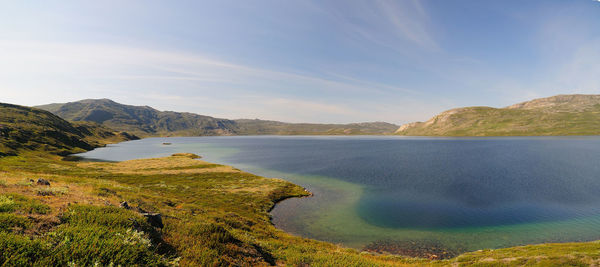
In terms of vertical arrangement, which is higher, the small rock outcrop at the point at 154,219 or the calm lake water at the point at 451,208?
the small rock outcrop at the point at 154,219

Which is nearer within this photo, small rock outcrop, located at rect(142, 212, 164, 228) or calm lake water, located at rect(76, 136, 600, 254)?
small rock outcrop, located at rect(142, 212, 164, 228)

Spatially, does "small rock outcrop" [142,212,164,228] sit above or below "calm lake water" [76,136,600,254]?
above

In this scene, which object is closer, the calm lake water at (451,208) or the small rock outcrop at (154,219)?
the small rock outcrop at (154,219)

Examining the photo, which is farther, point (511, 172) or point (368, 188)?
point (511, 172)

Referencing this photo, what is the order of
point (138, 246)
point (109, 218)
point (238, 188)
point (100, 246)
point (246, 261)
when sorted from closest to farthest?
point (100, 246)
point (138, 246)
point (109, 218)
point (246, 261)
point (238, 188)

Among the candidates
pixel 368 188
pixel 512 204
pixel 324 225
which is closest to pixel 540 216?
pixel 512 204

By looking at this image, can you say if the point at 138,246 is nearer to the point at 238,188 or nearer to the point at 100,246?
the point at 100,246

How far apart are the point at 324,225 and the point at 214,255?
3013cm

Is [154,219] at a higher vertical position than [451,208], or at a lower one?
higher

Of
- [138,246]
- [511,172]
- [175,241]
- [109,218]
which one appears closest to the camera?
[138,246]

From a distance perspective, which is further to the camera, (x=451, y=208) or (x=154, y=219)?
(x=451, y=208)

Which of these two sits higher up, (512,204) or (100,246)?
(100,246)

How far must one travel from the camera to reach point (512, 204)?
156ft

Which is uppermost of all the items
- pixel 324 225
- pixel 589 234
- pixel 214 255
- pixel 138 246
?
pixel 138 246
